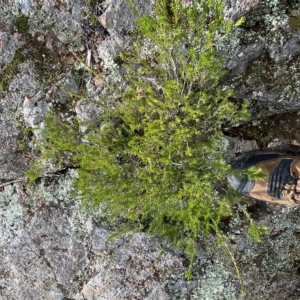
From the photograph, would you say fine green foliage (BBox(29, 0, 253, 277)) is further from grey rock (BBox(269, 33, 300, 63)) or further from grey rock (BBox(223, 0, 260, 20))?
grey rock (BBox(269, 33, 300, 63))

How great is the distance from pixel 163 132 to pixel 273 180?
159cm

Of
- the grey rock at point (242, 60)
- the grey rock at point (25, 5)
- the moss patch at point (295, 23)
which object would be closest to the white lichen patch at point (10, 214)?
the grey rock at point (25, 5)

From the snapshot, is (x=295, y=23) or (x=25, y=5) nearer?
(x=295, y=23)

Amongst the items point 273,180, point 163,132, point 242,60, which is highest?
point 242,60

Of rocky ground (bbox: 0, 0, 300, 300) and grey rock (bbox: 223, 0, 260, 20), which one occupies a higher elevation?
grey rock (bbox: 223, 0, 260, 20)

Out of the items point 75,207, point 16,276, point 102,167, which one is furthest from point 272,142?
point 16,276

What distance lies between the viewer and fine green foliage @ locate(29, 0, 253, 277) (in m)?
3.08

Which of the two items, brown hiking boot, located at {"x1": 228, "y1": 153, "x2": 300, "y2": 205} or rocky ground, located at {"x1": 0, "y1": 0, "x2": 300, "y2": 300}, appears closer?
rocky ground, located at {"x1": 0, "y1": 0, "x2": 300, "y2": 300}

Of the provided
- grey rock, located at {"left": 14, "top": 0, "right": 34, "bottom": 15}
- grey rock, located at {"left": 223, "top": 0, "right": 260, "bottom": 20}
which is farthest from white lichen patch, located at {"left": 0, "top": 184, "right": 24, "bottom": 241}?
grey rock, located at {"left": 223, "top": 0, "right": 260, "bottom": 20}

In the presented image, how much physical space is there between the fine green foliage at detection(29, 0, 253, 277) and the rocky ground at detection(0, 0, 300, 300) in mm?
293

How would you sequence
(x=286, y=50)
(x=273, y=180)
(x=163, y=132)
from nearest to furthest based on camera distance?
(x=163, y=132)
(x=286, y=50)
(x=273, y=180)

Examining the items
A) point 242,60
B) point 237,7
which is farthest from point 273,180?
point 237,7

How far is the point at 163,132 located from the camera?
3.22 m

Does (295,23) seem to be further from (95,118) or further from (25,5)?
(25,5)
